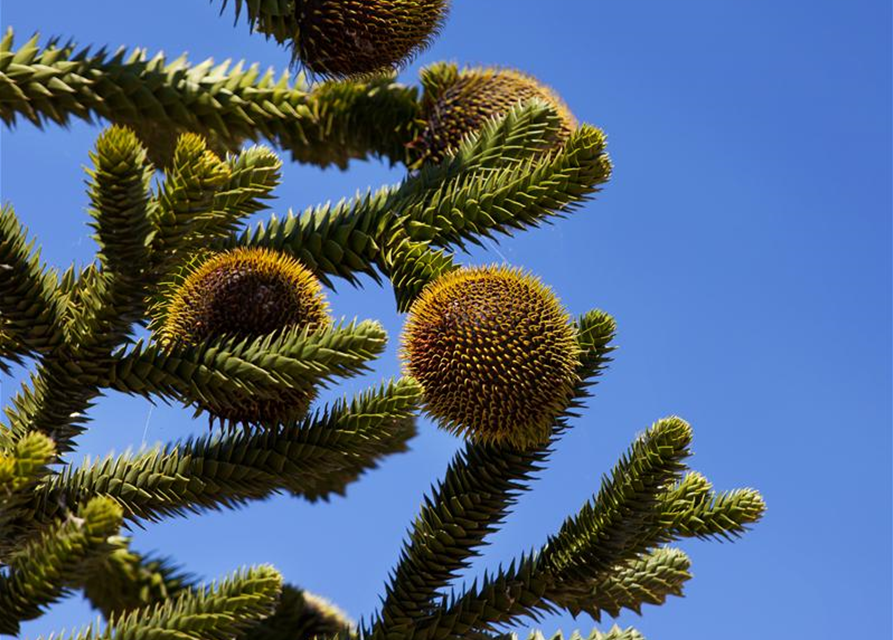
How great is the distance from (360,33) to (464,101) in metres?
1.55

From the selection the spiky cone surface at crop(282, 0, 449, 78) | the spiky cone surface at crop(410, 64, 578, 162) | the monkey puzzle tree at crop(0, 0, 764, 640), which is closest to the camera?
the monkey puzzle tree at crop(0, 0, 764, 640)

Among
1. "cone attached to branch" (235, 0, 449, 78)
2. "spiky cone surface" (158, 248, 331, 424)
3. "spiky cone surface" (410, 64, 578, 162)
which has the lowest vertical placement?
"spiky cone surface" (158, 248, 331, 424)

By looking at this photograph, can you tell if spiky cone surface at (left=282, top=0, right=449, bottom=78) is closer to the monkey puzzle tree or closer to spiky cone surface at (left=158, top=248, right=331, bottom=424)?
the monkey puzzle tree

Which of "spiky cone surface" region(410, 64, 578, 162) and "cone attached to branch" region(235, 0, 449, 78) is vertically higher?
"spiky cone surface" region(410, 64, 578, 162)

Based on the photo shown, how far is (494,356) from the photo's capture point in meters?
3.58

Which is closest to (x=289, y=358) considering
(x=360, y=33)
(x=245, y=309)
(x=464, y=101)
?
(x=245, y=309)

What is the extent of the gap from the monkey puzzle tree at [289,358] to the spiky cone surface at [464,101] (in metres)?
1.04

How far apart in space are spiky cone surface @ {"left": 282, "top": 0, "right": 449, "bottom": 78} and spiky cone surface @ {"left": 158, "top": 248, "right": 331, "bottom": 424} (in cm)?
92

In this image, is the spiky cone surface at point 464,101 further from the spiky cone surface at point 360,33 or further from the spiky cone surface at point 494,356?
the spiky cone surface at point 494,356

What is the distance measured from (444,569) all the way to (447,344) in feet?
2.63

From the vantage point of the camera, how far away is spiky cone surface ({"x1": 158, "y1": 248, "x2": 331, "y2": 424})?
381 cm

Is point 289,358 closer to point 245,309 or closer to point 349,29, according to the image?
point 245,309

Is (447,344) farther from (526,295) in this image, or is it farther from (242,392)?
(242,392)

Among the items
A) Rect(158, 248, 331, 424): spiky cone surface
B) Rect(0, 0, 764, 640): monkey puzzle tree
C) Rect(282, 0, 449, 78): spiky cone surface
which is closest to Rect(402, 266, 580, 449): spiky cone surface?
Rect(0, 0, 764, 640): monkey puzzle tree
